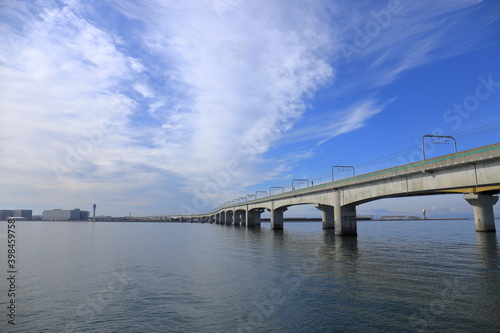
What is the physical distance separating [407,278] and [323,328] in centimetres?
1129

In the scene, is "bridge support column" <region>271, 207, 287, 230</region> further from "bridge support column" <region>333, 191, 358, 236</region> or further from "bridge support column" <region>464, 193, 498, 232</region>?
"bridge support column" <region>464, 193, 498, 232</region>

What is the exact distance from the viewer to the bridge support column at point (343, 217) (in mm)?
52406

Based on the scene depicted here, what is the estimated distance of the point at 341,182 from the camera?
50719 mm

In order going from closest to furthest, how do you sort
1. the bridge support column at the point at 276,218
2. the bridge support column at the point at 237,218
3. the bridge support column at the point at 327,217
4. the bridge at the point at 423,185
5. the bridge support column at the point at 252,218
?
1. the bridge at the point at 423,185
2. the bridge support column at the point at 327,217
3. the bridge support column at the point at 276,218
4. the bridge support column at the point at 252,218
5. the bridge support column at the point at 237,218

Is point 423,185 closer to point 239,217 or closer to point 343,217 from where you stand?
point 343,217

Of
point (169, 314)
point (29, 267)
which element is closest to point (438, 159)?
point (169, 314)

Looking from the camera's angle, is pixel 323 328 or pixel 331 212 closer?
pixel 323 328

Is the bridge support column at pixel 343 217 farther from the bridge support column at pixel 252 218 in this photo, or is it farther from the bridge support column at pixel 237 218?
the bridge support column at pixel 237 218

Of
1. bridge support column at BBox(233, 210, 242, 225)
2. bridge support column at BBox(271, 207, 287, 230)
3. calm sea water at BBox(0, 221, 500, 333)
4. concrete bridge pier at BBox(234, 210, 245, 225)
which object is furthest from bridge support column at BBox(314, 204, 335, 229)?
bridge support column at BBox(233, 210, 242, 225)

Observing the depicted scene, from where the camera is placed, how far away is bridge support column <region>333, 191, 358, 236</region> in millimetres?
52406

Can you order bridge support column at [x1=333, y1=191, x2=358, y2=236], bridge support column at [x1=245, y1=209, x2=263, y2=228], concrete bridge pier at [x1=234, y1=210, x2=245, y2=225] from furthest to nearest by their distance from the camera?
concrete bridge pier at [x1=234, y1=210, x2=245, y2=225] < bridge support column at [x1=245, y1=209, x2=263, y2=228] < bridge support column at [x1=333, y1=191, x2=358, y2=236]

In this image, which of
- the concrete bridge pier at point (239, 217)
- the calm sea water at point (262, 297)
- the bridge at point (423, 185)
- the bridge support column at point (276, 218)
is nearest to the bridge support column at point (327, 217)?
the bridge at point (423, 185)

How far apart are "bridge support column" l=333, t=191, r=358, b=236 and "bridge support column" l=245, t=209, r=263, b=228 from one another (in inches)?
2620

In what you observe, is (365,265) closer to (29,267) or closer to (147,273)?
(147,273)
